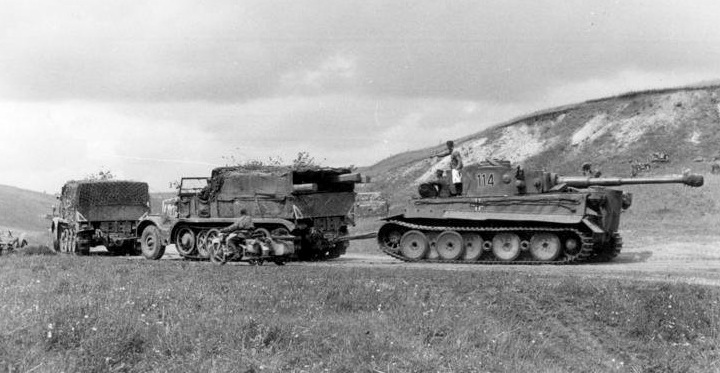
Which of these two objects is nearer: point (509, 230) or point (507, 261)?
point (507, 261)

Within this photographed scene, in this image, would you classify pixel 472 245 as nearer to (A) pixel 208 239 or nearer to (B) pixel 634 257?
(B) pixel 634 257

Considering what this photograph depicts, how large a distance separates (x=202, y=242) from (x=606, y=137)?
30.4m

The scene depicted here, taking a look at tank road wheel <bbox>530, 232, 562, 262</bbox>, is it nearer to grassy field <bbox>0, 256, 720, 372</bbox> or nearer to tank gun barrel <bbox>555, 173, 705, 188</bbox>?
tank gun barrel <bbox>555, 173, 705, 188</bbox>

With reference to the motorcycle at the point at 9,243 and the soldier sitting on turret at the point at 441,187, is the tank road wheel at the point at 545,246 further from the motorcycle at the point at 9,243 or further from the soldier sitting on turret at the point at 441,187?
the motorcycle at the point at 9,243

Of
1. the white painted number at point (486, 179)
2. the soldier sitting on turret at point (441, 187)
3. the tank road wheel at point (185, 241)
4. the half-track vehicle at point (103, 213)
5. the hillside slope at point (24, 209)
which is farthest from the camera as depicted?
the hillside slope at point (24, 209)

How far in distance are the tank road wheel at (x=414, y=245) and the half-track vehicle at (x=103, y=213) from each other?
978cm

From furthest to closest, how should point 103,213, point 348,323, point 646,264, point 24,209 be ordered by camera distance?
1. point 24,209
2. point 103,213
3. point 646,264
4. point 348,323

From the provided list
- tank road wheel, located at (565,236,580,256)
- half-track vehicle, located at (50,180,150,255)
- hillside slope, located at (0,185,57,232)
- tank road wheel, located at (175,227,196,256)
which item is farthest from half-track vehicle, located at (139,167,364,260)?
hillside slope, located at (0,185,57,232)

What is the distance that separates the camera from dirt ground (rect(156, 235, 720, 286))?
53.9 ft

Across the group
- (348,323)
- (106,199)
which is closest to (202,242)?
(106,199)

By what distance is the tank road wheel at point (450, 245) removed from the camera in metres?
22.9

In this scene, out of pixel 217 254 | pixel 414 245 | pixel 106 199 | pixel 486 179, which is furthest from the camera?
pixel 106 199

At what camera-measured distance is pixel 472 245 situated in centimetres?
2298

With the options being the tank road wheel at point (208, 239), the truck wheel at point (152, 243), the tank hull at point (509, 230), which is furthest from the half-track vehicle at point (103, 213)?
the tank hull at point (509, 230)
